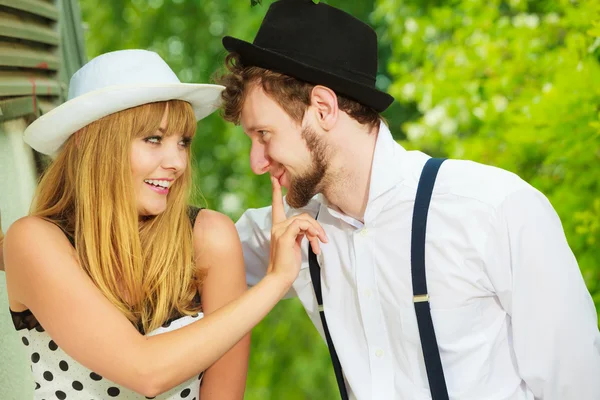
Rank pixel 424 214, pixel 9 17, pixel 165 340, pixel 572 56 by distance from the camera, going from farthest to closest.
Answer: pixel 572 56
pixel 9 17
pixel 424 214
pixel 165 340

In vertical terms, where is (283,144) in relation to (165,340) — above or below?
above

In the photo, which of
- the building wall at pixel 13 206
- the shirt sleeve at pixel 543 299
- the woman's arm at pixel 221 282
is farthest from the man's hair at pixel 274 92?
the building wall at pixel 13 206

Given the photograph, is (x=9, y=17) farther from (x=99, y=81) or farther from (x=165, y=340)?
(x=165, y=340)

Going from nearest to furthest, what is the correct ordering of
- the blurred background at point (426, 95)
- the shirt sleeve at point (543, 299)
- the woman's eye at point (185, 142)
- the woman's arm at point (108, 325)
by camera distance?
the woman's arm at point (108, 325), the shirt sleeve at point (543, 299), the woman's eye at point (185, 142), the blurred background at point (426, 95)

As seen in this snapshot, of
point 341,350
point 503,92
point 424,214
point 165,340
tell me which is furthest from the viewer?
point 503,92

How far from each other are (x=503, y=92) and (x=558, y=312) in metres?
2.99

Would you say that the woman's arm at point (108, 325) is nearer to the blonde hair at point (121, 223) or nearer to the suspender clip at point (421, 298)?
the blonde hair at point (121, 223)

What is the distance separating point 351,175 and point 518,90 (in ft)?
9.05

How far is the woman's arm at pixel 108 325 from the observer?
1.85 metres

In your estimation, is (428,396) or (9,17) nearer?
(428,396)

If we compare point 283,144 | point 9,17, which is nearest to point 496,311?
point 283,144

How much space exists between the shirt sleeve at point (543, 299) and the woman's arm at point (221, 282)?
67 cm

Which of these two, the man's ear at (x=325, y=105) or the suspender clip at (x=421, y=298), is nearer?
the suspender clip at (x=421, y=298)

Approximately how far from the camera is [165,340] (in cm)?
188
